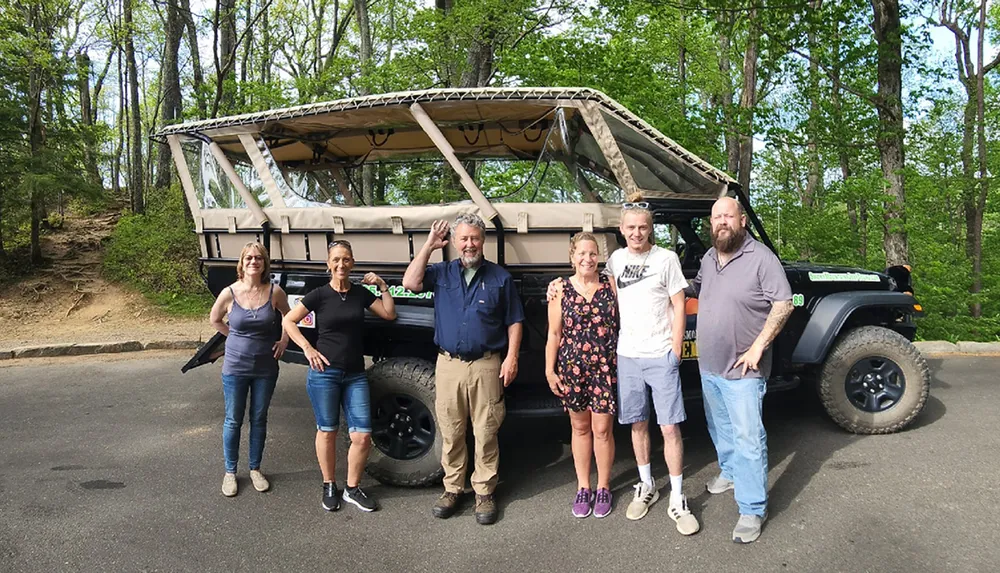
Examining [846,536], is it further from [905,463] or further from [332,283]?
[332,283]

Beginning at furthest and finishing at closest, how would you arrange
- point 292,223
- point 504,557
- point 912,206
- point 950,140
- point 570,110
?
point 950,140, point 912,206, point 292,223, point 570,110, point 504,557

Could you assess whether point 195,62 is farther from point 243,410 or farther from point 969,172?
point 969,172

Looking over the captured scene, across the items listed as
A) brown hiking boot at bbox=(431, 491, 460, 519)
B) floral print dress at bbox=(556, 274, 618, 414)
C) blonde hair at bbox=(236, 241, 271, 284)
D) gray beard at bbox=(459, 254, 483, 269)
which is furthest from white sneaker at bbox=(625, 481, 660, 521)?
blonde hair at bbox=(236, 241, 271, 284)

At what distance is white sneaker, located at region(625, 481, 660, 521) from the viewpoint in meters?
3.25

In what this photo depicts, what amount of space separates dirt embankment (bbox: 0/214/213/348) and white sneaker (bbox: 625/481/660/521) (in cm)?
716

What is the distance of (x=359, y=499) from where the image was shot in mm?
3453

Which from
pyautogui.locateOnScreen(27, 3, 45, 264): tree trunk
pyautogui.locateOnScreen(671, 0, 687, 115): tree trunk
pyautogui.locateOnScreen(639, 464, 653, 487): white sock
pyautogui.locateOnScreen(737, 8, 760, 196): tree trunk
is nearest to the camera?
pyautogui.locateOnScreen(639, 464, 653, 487): white sock

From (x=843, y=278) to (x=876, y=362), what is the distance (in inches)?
25.8

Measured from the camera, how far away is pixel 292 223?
412cm

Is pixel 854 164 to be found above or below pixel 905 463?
above

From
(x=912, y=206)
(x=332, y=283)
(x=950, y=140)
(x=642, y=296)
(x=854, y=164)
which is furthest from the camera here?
(x=854, y=164)

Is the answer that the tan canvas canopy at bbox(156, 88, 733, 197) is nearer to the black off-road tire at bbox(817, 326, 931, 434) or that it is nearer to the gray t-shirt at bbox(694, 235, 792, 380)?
the gray t-shirt at bbox(694, 235, 792, 380)

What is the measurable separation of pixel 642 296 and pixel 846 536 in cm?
158

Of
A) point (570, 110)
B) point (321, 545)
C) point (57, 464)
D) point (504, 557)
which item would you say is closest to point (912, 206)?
point (570, 110)
